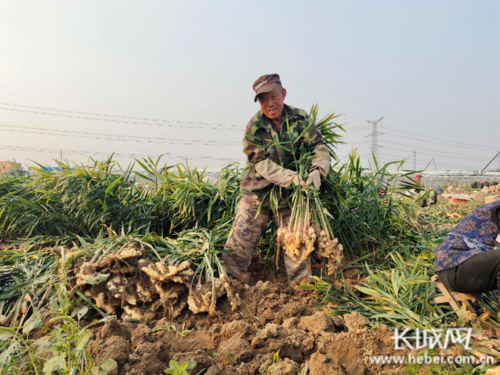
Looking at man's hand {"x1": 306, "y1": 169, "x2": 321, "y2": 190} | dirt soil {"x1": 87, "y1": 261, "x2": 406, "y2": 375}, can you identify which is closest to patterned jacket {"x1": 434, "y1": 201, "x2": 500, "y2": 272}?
dirt soil {"x1": 87, "y1": 261, "x2": 406, "y2": 375}

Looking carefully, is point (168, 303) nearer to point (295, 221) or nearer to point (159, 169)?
point (295, 221)

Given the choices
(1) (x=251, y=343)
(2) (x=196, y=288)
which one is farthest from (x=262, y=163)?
(1) (x=251, y=343)

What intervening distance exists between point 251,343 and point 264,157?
1503 millimetres

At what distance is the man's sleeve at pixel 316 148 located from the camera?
8.32 ft

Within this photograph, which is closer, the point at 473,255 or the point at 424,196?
the point at 473,255

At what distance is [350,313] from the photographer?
203 cm

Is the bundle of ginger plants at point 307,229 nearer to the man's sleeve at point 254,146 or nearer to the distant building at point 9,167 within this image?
the man's sleeve at point 254,146

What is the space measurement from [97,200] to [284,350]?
243cm

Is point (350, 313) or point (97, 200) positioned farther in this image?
point (97, 200)

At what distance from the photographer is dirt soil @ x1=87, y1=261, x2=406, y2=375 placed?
1.45 m

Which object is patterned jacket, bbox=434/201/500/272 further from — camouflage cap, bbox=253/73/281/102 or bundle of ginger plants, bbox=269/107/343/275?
camouflage cap, bbox=253/73/281/102

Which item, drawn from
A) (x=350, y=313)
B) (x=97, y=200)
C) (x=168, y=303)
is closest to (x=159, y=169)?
(x=97, y=200)

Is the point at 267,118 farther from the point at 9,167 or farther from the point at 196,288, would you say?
the point at 9,167

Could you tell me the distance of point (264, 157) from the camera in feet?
8.88
